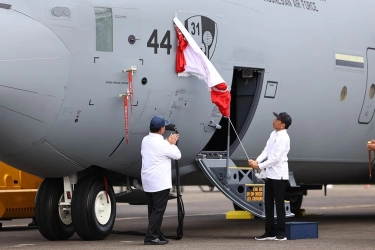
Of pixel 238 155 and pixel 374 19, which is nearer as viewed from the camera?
pixel 238 155

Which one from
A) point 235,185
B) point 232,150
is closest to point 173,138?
point 235,185

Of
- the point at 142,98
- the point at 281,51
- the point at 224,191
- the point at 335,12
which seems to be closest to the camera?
the point at 142,98

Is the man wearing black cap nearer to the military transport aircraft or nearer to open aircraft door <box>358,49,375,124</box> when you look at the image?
the military transport aircraft

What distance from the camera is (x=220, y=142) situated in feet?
51.4

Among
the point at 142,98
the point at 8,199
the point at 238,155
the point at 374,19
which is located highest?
the point at 374,19

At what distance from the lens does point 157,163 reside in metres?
13.2

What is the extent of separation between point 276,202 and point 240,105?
239 cm

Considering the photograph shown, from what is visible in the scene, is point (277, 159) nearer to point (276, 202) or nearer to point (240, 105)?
point (276, 202)

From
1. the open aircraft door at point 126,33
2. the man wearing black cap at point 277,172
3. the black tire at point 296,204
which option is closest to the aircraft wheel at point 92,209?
the open aircraft door at point 126,33

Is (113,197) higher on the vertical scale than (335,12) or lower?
lower

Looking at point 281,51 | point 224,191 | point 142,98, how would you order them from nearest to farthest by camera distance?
point 142,98 → point 224,191 → point 281,51

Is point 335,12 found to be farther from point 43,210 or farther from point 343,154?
point 43,210

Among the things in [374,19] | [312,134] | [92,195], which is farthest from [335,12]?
[92,195]

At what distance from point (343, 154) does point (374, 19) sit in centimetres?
271
